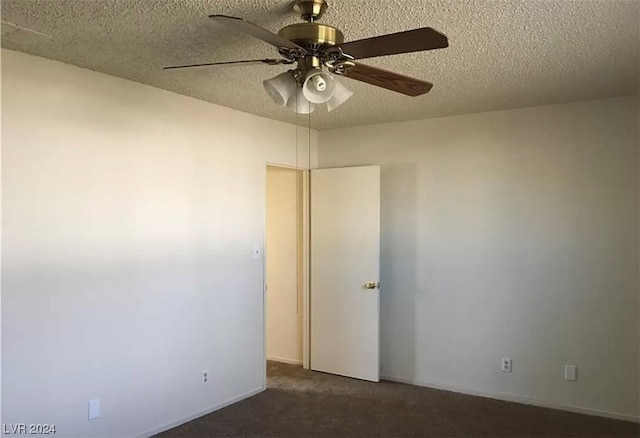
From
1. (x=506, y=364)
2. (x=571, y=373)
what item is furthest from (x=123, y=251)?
(x=571, y=373)

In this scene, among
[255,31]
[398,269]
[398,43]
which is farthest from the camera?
[398,269]

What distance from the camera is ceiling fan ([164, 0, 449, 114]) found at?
1996 millimetres

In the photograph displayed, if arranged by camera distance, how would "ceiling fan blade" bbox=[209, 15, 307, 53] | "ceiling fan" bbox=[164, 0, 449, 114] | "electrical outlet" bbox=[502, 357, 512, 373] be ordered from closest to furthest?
"ceiling fan blade" bbox=[209, 15, 307, 53] < "ceiling fan" bbox=[164, 0, 449, 114] < "electrical outlet" bbox=[502, 357, 512, 373]

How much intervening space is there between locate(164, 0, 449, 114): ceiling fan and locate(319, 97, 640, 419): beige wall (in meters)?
2.27

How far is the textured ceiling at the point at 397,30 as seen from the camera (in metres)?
2.27

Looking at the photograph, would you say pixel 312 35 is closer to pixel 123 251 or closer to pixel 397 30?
pixel 397 30

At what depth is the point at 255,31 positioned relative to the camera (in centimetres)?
187

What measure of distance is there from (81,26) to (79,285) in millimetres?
1479

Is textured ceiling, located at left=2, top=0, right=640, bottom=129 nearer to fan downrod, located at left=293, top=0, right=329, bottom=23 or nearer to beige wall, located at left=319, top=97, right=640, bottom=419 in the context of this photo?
fan downrod, located at left=293, top=0, right=329, bottom=23

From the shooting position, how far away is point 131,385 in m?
3.42

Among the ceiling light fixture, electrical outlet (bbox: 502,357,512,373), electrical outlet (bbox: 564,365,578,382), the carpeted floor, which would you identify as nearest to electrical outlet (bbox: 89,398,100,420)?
the carpeted floor

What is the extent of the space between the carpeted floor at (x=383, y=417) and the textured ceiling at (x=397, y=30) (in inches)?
92.9

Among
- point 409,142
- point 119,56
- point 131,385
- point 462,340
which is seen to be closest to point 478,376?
point 462,340

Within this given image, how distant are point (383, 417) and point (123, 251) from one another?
7.22 feet
